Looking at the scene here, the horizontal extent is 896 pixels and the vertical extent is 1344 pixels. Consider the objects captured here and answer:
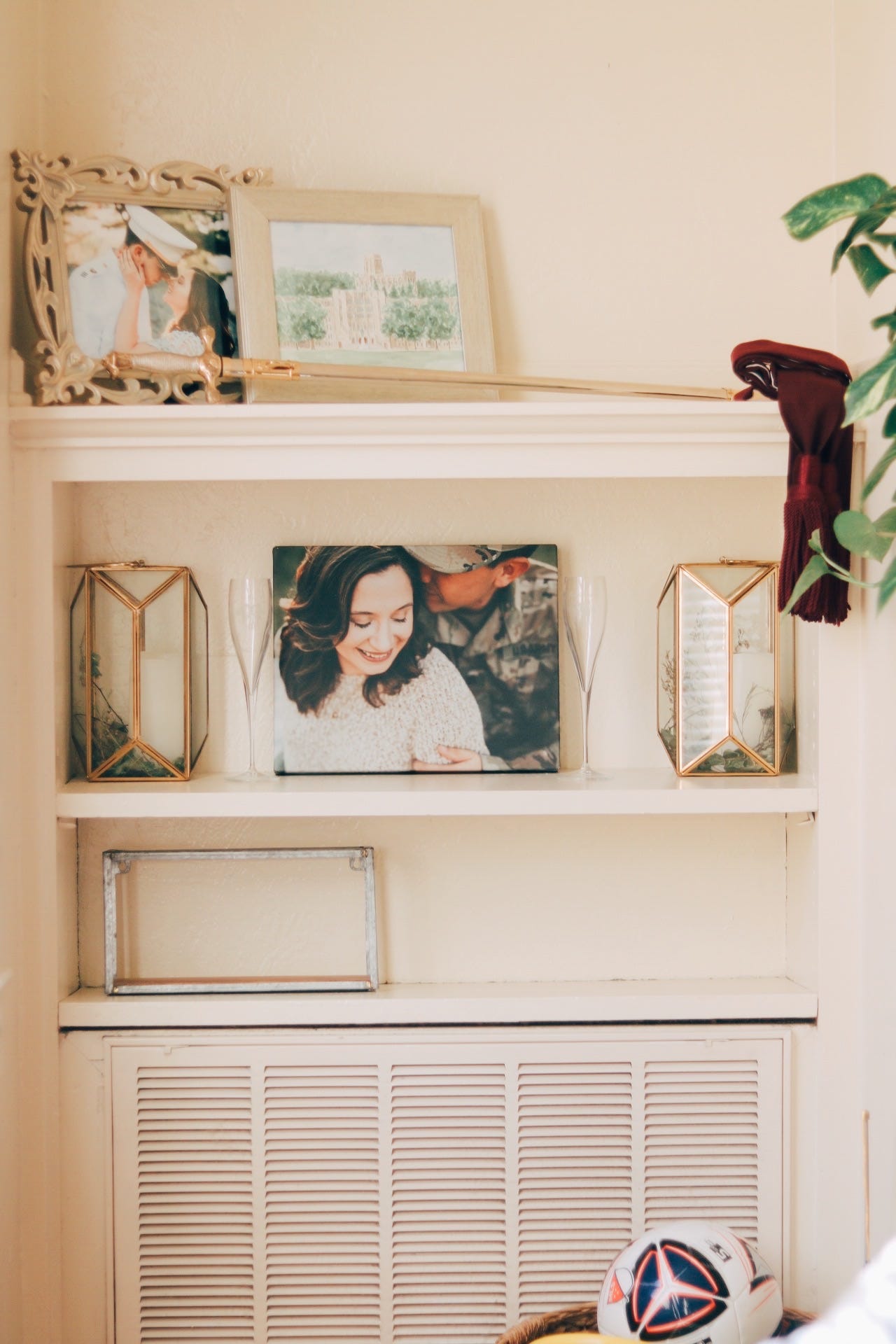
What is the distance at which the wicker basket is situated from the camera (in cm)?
146

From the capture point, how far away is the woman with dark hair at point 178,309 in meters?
1.65

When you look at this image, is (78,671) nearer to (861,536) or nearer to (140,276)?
(140,276)

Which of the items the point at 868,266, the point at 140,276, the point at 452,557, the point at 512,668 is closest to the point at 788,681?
the point at 512,668

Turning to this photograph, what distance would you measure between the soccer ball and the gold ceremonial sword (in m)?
1.18

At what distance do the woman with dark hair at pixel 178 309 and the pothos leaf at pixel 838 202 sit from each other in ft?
2.90

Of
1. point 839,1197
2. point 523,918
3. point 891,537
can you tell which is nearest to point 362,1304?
point 523,918

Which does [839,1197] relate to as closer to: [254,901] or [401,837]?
[401,837]

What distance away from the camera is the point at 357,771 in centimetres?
175

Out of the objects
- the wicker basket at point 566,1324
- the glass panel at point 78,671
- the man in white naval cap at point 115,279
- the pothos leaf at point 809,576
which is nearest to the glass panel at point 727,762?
the pothos leaf at point 809,576

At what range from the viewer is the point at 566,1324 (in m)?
1.53

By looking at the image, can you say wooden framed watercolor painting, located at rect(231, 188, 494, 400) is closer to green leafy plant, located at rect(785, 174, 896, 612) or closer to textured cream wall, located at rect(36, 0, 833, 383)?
textured cream wall, located at rect(36, 0, 833, 383)

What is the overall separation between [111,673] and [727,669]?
38.9 inches

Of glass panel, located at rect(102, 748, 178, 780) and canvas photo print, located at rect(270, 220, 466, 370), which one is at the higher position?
canvas photo print, located at rect(270, 220, 466, 370)

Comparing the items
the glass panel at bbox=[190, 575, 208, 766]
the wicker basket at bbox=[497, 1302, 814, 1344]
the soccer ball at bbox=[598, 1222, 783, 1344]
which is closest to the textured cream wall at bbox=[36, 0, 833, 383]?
the glass panel at bbox=[190, 575, 208, 766]
